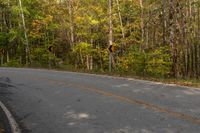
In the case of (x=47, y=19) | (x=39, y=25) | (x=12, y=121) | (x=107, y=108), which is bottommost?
(x=12, y=121)

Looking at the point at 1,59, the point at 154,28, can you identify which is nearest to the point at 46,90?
the point at 154,28

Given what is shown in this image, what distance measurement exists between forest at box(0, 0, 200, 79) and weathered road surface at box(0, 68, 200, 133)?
310 inches

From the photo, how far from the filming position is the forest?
24234 mm

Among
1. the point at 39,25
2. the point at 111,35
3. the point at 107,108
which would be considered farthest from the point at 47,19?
the point at 107,108

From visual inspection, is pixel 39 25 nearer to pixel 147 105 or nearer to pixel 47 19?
pixel 47 19

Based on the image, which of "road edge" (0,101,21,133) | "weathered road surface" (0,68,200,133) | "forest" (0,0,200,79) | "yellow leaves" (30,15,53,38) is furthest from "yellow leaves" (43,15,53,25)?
"road edge" (0,101,21,133)

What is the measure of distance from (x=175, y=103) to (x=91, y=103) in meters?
2.85

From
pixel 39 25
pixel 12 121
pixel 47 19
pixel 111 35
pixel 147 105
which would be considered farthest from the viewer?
pixel 39 25

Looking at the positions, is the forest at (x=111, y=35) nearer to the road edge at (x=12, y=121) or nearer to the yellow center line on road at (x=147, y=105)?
the yellow center line on road at (x=147, y=105)

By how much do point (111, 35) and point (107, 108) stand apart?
56.8ft

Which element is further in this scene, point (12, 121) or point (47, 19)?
point (47, 19)

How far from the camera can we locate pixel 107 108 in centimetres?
1102

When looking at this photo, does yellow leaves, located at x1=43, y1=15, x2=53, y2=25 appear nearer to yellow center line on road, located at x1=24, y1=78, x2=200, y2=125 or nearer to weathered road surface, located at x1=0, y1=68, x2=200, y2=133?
weathered road surface, located at x1=0, y1=68, x2=200, y2=133

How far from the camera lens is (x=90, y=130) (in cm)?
848
